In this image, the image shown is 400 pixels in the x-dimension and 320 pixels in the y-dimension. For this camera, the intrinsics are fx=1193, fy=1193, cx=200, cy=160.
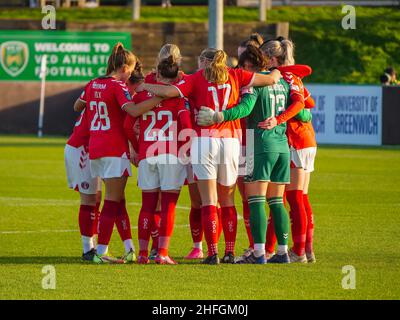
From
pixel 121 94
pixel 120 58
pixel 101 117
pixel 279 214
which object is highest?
pixel 120 58

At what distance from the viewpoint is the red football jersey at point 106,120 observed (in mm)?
11719

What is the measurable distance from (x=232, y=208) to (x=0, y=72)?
2706cm

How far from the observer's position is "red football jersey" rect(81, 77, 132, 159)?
461 inches

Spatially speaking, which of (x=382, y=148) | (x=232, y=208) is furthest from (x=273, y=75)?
(x=382, y=148)

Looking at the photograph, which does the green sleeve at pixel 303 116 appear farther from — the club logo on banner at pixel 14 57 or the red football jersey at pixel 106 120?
the club logo on banner at pixel 14 57

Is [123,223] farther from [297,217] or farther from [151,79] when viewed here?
[297,217]

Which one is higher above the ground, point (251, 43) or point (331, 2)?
point (331, 2)

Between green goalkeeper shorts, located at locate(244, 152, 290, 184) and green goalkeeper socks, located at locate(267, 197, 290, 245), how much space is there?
0.21m

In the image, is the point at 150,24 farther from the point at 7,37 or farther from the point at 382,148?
the point at 382,148

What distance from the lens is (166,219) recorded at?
11555 mm

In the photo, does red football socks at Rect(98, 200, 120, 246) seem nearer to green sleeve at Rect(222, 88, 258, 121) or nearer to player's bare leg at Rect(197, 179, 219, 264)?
player's bare leg at Rect(197, 179, 219, 264)

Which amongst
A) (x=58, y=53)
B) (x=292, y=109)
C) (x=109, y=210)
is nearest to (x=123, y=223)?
(x=109, y=210)

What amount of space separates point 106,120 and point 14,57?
26.4 meters

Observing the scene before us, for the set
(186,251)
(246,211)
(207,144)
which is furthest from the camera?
(186,251)
